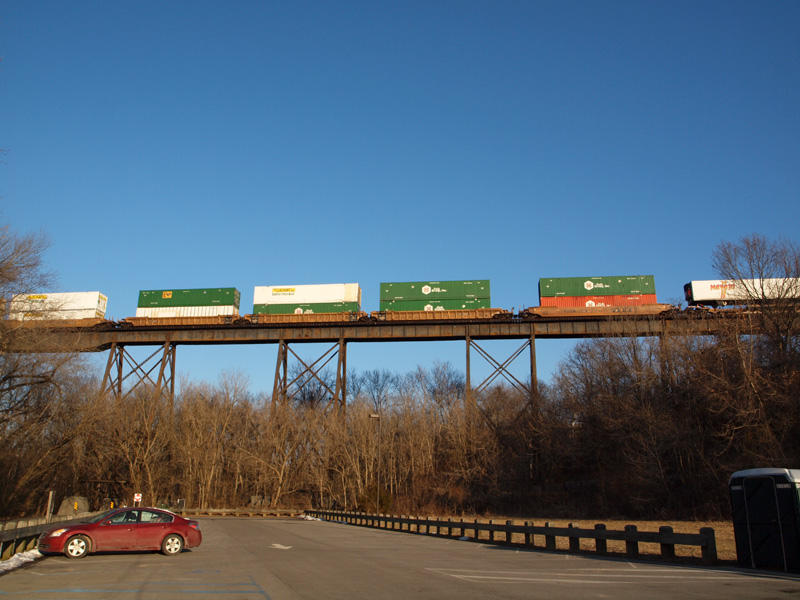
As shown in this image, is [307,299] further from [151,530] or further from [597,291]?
[151,530]

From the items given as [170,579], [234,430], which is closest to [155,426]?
[234,430]

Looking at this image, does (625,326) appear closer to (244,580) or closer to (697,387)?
(697,387)

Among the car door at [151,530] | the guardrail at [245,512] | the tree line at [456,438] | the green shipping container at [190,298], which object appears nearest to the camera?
the car door at [151,530]

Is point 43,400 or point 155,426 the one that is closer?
point 43,400

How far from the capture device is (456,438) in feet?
175

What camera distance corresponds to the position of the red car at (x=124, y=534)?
14.7 m

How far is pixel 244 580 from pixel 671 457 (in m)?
34.0

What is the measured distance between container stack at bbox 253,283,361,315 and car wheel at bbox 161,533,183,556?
37.2 m

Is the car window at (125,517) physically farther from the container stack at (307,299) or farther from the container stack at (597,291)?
the container stack at (597,291)

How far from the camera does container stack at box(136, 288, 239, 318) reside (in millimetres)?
54062

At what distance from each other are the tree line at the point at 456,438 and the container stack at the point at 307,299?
8.74 metres

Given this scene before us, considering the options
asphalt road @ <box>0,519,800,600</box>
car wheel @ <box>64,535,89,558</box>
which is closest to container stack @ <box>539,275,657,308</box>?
asphalt road @ <box>0,519,800,600</box>

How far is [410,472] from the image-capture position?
187 ft

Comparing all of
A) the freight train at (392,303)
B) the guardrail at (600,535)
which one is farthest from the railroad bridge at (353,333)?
the guardrail at (600,535)
